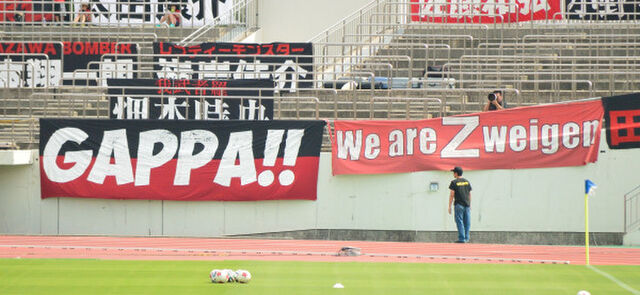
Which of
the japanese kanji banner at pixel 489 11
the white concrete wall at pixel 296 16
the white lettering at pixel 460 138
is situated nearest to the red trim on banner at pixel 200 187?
the white lettering at pixel 460 138

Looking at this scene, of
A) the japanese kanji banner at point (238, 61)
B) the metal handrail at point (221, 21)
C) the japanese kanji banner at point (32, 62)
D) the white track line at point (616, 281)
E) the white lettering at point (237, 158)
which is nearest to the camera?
the white track line at point (616, 281)

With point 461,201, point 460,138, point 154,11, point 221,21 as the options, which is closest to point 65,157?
point 460,138

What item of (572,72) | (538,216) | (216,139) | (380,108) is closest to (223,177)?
(216,139)

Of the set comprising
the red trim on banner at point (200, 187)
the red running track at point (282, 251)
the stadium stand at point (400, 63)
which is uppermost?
the stadium stand at point (400, 63)

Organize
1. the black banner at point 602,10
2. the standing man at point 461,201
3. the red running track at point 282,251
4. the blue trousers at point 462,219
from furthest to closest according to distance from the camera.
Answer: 1. the black banner at point 602,10
2. the blue trousers at point 462,219
3. the standing man at point 461,201
4. the red running track at point 282,251

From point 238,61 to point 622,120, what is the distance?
1082cm

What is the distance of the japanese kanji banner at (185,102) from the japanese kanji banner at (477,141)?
7.51 ft

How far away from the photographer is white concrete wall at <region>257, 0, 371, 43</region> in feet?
127

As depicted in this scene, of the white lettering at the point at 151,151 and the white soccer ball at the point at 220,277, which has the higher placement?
the white lettering at the point at 151,151

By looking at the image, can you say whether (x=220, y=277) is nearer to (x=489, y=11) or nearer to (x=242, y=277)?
(x=242, y=277)

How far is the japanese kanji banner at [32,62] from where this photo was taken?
102 ft

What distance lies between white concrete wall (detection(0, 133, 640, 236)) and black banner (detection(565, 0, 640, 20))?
972 cm

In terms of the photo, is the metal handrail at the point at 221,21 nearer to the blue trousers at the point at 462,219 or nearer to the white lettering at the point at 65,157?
the white lettering at the point at 65,157

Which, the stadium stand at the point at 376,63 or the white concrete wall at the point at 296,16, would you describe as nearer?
the stadium stand at the point at 376,63
